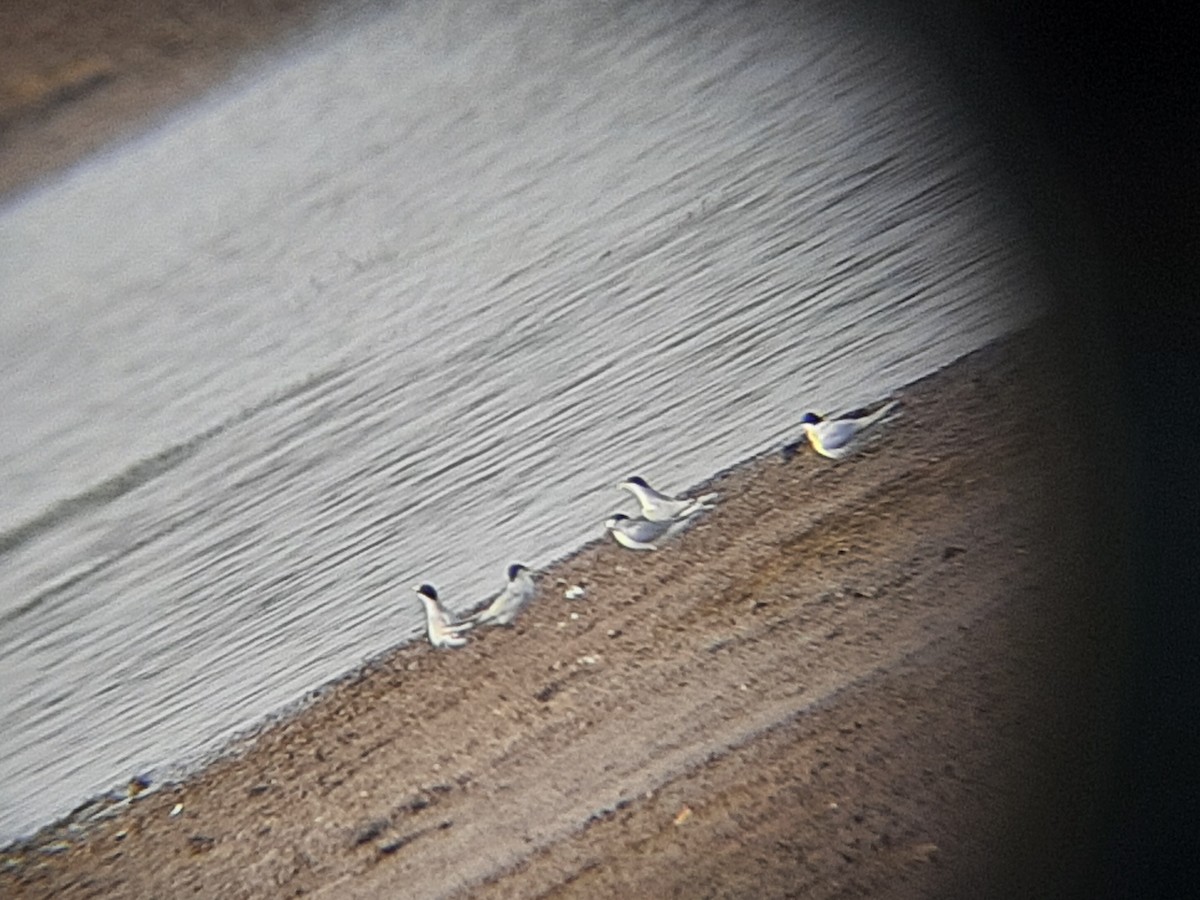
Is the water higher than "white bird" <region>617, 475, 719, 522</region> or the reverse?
higher

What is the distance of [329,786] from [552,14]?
25cm

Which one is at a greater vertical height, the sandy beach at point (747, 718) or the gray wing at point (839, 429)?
the gray wing at point (839, 429)

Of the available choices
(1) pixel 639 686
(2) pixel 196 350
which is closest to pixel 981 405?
(1) pixel 639 686

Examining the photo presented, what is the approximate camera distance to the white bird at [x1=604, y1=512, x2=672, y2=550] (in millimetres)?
296

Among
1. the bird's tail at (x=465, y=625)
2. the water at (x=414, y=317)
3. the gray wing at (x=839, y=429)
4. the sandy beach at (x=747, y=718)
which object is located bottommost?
the sandy beach at (x=747, y=718)

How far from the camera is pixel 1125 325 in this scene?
300mm

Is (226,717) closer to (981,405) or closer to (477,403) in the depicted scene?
(477,403)

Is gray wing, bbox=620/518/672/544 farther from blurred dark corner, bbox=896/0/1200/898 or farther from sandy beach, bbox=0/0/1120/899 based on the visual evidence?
blurred dark corner, bbox=896/0/1200/898

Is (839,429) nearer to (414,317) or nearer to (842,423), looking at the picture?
(842,423)

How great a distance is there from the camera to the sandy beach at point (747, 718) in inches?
11.7

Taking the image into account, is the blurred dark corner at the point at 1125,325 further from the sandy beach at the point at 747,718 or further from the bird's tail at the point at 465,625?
the bird's tail at the point at 465,625

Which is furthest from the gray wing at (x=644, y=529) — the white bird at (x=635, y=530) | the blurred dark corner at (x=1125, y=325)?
the blurred dark corner at (x=1125, y=325)

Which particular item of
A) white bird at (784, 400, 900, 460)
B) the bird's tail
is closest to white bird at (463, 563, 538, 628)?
the bird's tail

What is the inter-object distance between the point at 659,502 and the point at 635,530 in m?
0.01
